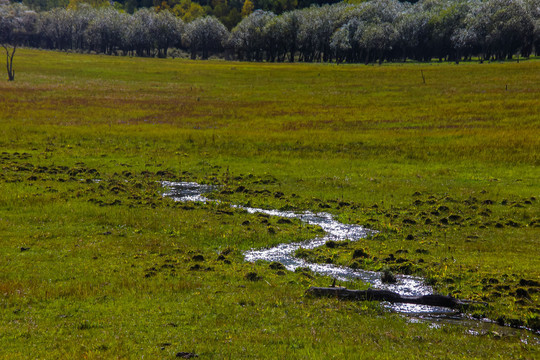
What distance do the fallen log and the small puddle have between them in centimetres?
14

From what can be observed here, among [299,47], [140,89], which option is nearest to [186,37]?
[299,47]

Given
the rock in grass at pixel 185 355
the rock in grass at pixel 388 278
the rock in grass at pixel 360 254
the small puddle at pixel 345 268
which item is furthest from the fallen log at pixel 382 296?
the rock in grass at pixel 185 355

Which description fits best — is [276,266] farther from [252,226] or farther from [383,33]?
[383,33]

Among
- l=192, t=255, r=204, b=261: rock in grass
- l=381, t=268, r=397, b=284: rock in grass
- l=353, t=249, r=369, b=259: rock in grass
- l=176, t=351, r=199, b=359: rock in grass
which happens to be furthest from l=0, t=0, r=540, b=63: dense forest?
l=176, t=351, r=199, b=359: rock in grass

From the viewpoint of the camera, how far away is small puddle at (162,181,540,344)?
11.9 metres

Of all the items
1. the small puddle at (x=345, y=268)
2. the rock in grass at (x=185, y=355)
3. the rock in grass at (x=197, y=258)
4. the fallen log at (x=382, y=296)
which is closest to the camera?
the rock in grass at (x=185, y=355)

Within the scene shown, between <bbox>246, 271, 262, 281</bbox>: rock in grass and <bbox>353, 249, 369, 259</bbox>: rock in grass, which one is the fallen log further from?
<bbox>353, 249, 369, 259</bbox>: rock in grass

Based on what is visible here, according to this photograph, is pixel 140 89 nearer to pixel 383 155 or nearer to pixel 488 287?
pixel 383 155

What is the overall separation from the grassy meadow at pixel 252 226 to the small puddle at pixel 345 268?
359 mm

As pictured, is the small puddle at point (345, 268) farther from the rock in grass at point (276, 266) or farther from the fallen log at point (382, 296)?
the rock in grass at point (276, 266)

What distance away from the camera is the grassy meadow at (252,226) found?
10.6 m

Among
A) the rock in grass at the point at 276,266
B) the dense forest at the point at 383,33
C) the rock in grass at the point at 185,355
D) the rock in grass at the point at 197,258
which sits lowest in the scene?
A: the rock in grass at the point at 197,258

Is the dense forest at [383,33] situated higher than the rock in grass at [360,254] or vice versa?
the dense forest at [383,33]

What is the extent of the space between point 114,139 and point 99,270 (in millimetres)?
30457
